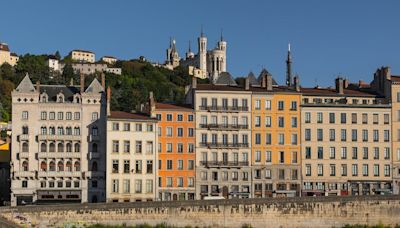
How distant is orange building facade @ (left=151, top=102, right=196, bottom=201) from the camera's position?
243 feet

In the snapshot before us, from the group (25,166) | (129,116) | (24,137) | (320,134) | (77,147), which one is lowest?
(25,166)

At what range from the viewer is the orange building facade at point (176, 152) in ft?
243

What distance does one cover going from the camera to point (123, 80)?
158 metres

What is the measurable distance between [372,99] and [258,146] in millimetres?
12533

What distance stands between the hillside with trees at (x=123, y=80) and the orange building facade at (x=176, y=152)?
40259mm

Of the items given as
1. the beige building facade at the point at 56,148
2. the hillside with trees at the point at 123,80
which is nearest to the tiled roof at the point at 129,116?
the beige building facade at the point at 56,148

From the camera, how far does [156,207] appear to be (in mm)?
59062

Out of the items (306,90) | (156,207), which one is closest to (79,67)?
(306,90)

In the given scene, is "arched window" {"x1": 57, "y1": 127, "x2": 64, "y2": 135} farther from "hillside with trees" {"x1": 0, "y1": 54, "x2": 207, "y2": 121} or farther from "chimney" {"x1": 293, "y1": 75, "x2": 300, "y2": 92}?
"hillside with trees" {"x1": 0, "y1": 54, "x2": 207, "y2": 121}

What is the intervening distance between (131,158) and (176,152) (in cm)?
480

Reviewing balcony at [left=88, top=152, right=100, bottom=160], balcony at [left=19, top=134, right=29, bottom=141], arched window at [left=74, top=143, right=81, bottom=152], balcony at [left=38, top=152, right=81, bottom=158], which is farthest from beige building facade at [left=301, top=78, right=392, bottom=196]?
balcony at [left=19, top=134, right=29, bottom=141]

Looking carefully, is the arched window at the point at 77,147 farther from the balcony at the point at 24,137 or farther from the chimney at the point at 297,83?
the chimney at the point at 297,83

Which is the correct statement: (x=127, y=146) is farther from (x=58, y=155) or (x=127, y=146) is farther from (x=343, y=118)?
(x=343, y=118)

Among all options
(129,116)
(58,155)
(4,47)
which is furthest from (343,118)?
(4,47)
